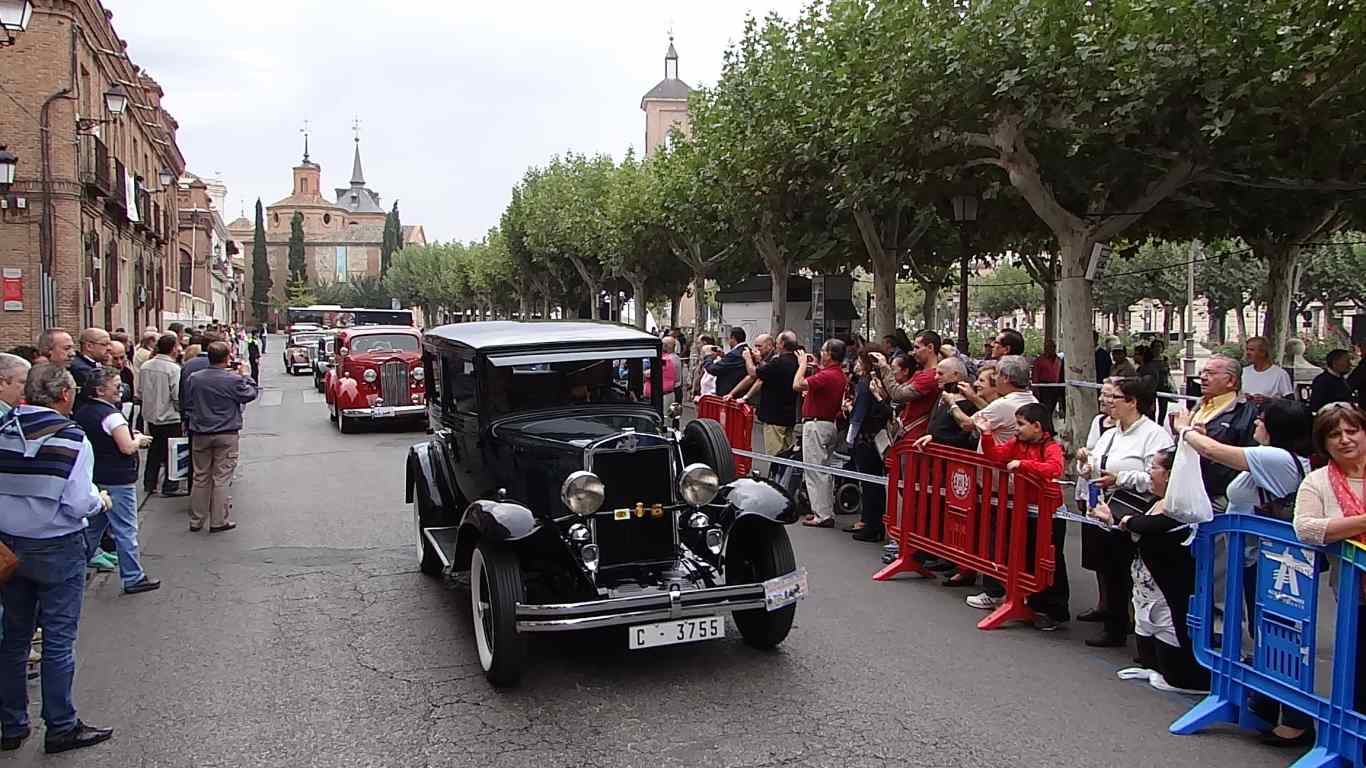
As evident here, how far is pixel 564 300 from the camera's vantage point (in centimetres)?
5581

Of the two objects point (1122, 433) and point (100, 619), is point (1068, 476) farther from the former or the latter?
point (100, 619)

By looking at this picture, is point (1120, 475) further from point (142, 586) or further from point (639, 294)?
point (639, 294)

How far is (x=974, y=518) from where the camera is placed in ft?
23.6

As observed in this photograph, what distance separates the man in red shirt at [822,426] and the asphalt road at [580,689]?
1.77 metres

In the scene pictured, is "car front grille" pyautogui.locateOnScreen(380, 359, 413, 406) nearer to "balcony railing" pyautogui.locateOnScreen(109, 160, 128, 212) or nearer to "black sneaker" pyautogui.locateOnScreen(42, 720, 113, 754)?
"black sneaker" pyautogui.locateOnScreen(42, 720, 113, 754)

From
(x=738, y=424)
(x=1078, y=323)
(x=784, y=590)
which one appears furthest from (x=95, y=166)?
(x=784, y=590)

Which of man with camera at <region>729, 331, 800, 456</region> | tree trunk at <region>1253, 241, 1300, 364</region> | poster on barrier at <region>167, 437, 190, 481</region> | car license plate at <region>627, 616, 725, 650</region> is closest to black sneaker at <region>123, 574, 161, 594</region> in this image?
poster on barrier at <region>167, 437, 190, 481</region>

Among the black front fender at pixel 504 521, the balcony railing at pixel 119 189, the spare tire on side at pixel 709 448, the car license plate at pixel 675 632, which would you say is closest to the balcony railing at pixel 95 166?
the balcony railing at pixel 119 189

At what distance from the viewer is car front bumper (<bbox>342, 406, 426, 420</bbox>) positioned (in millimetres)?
18078

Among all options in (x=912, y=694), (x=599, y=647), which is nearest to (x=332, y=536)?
(x=599, y=647)

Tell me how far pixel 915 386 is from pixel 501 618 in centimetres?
463

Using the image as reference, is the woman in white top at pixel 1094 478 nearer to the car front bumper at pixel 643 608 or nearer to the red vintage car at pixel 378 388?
the car front bumper at pixel 643 608

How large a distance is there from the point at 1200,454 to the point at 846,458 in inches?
222

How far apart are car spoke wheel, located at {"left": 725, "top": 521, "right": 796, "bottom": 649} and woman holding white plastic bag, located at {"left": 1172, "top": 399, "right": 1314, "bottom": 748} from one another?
2.24 metres
